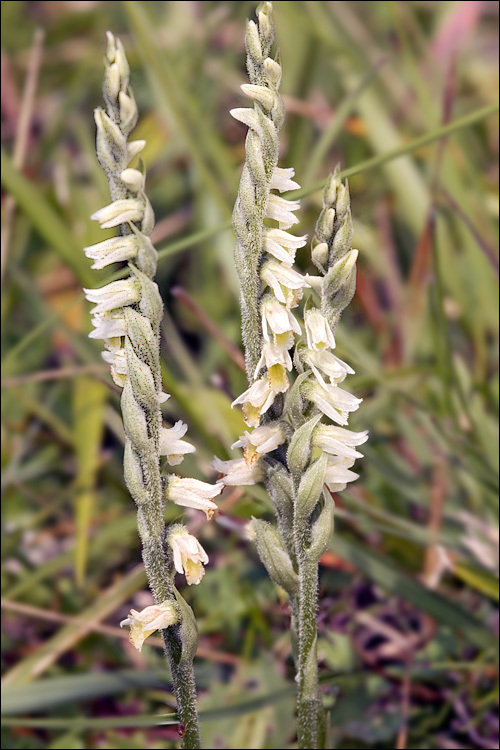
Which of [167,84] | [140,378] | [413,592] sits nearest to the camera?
[140,378]

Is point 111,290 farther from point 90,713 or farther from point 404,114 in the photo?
point 404,114

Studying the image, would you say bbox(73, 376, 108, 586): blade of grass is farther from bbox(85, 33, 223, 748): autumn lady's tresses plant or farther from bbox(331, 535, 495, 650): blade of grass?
bbox(85, 33, 223, 748): autumn lady's tresses plant

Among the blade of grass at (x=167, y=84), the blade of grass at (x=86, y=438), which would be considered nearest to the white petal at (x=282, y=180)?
the blade of grass at (x=86, y=438)

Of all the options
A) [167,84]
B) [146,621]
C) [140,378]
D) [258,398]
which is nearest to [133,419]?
[140,378]

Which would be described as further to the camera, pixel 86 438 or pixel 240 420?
pixel 86 438

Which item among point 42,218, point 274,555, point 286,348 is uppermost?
point 42,218

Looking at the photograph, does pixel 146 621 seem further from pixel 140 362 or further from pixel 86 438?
pixel 86 438
